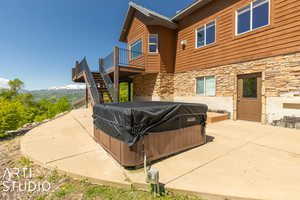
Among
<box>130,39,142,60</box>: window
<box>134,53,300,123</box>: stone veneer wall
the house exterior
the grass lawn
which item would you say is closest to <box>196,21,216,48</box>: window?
the house exterior

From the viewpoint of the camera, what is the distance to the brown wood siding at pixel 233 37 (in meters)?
Result: 4.99

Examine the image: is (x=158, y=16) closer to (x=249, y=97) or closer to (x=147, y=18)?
(x=147, y=18)

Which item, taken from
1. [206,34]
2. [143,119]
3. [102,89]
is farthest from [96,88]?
[206,34]

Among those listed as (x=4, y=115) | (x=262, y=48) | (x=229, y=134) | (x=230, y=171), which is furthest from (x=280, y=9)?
(x=4, y=115)

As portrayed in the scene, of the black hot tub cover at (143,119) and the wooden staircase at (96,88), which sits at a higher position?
the wooden staircase at (96,88)

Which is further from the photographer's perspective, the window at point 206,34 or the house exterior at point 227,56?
the window at point 206,34

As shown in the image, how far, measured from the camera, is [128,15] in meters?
10.9

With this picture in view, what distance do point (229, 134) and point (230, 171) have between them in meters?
2.47

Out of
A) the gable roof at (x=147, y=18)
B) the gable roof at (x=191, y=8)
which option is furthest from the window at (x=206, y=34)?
the gable roof at (x=147, y=18)

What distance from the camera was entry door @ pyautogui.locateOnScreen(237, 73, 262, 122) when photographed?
588 cm

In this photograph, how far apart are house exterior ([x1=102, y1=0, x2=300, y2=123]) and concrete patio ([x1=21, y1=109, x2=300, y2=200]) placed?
2.27 metres

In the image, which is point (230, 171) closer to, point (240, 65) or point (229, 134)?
point (229, 134)

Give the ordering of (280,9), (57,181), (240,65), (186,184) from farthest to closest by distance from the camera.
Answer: (240,65) → (280,9) → (57,181) → (186,184)

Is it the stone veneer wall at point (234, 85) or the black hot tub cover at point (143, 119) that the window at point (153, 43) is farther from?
the black hot tub cover at point (143, 119)
